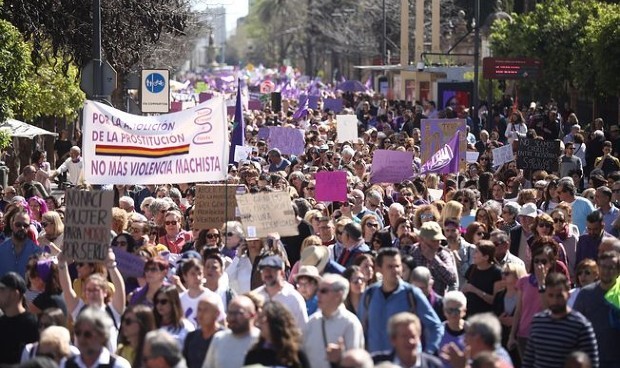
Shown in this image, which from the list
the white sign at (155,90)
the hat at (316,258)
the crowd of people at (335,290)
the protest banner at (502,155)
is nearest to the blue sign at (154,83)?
the white sign at (155,90)

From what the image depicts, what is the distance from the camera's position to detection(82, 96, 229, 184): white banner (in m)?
13.5

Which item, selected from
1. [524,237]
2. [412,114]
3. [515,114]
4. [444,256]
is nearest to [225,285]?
[444,256]

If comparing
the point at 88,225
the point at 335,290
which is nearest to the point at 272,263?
the point at 335,290

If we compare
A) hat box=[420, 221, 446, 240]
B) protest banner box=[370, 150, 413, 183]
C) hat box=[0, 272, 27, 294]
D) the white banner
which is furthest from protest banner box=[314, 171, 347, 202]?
hat box=[0, 272, 27, 294]

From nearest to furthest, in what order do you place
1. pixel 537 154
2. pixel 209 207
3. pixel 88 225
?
pixel 88 225 → pixel 209 207 → pixel 537 154

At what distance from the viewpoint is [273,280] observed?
33.4 ft

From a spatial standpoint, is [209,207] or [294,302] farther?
[209,207]

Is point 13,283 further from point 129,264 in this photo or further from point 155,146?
point 155,146

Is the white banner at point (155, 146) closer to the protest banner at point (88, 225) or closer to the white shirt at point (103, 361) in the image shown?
the protest banner at point (88, 225)

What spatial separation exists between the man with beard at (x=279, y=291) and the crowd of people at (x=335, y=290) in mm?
12

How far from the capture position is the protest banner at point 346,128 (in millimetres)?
30141

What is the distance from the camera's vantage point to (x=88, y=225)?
11.6 meters

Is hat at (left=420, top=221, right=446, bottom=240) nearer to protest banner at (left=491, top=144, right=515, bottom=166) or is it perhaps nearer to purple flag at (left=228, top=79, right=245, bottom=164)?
purple flag at (left=228, top=79, right=245, bottom=164)

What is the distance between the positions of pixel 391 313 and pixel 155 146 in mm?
4356
